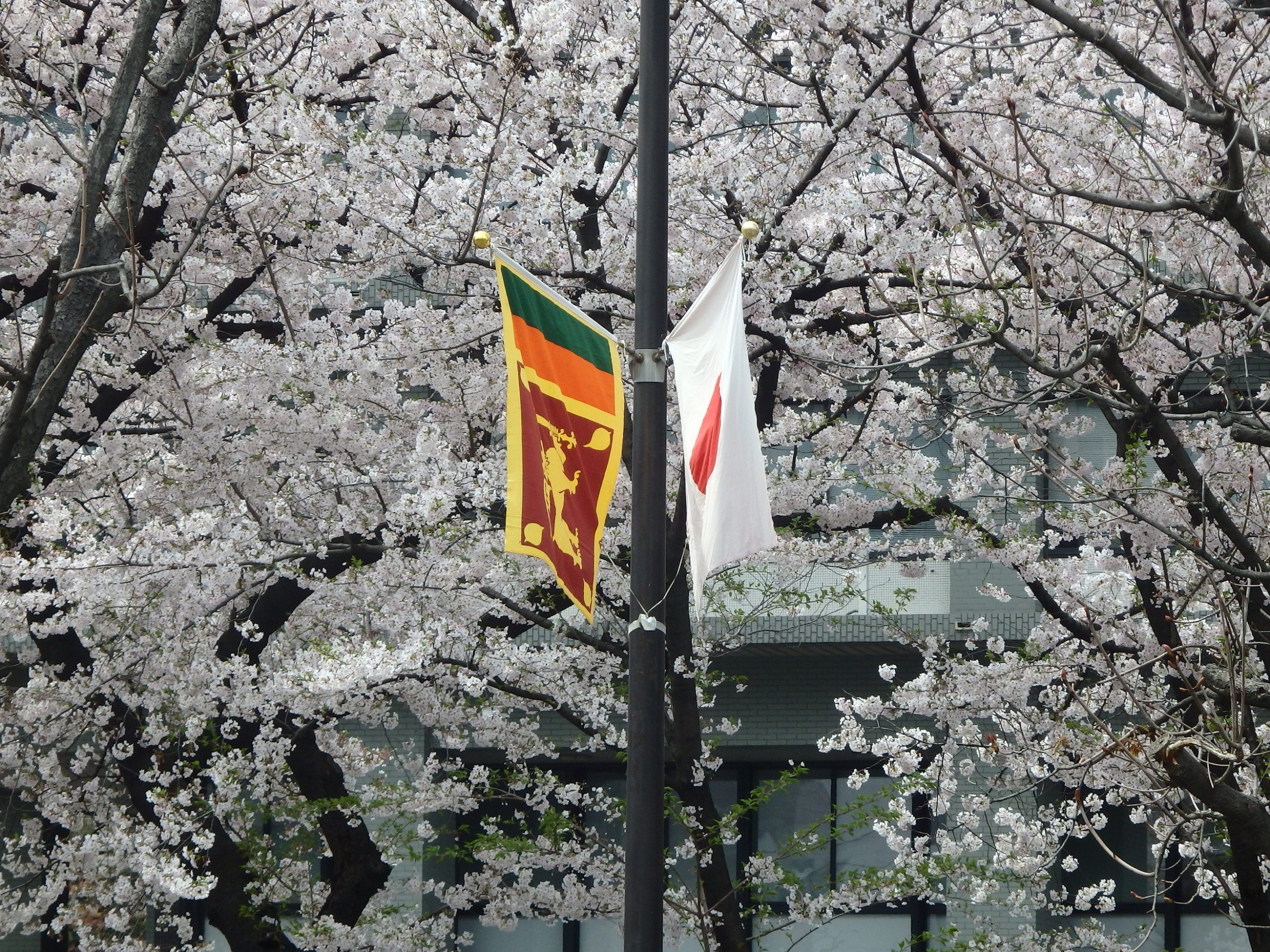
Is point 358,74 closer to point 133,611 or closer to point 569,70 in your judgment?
point 569,70

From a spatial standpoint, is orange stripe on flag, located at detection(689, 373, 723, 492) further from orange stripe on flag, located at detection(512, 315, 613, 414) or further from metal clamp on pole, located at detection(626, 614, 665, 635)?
metal clamp on pole, located at detection(626, 614, 665, 635)

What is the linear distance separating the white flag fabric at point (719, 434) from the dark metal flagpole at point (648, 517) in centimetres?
15

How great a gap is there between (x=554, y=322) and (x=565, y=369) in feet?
0.73

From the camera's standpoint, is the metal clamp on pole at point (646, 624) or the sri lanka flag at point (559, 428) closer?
the sri lanka flag at point (559, 428)

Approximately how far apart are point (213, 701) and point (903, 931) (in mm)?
9687

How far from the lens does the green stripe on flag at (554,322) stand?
19.9 feet

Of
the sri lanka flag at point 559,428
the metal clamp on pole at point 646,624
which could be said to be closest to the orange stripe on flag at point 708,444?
the sri lanka flag at point 559,428

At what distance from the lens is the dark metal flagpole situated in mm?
5805

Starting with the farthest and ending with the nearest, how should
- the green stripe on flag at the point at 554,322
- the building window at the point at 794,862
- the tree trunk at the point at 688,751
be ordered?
the building window at the point at 794,862
the tree trunk at the point at 688,751
the green stripe on flag at the point at 554,322

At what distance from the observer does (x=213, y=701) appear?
425 inches

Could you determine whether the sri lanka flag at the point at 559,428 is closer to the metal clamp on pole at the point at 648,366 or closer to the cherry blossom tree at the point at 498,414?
the metal clamp on pole at the point at 648,366

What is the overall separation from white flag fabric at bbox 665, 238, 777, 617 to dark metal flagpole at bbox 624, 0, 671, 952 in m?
0.15

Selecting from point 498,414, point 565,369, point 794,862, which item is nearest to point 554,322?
point 565,369

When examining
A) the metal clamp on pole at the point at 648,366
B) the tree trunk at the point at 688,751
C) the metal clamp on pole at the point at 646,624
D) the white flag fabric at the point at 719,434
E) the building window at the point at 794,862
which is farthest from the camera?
the building window at the point at 794,862
